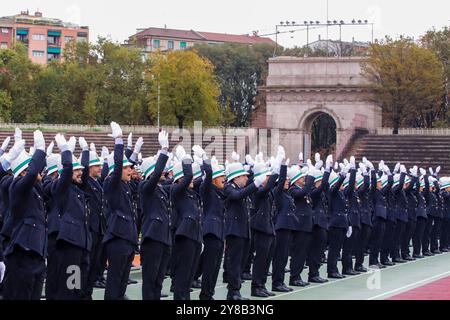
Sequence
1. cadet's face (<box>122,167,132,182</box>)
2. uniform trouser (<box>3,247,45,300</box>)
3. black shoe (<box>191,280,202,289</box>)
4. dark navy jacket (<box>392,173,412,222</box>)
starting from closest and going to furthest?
uniform trouser (<box>3,247,45,300</box>) < cadet's face (<box>122,167,132,182</box>) < black shoe (<box>191,280,202,289</box>) < dark navy jacket (<box>392,173,412,222</box>)

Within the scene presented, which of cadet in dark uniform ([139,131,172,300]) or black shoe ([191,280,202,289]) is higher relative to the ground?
cadet in dark uniform ([139,131,172,300])

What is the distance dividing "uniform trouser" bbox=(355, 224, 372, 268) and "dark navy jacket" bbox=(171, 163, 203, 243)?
5755 mm

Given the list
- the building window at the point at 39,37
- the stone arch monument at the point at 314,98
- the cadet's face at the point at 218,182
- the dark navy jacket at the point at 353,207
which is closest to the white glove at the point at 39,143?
the cadet's face at the point at 218,182

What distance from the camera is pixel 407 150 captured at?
149 ft

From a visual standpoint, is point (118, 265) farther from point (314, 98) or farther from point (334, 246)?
point (314, 98)

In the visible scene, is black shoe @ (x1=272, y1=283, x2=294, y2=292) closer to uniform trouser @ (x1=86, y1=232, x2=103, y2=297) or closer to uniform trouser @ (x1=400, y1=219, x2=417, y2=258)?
uniform trouser @ (x1=86, y1=232, x2=103, y2=297)

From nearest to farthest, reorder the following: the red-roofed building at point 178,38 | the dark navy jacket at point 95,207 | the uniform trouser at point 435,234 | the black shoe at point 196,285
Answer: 1. the dark navy jacket at point 95,207
2. the black shoe at point 196,285
3. the uniform trouser at point 435,234
4. the red-roofed building at point 178,38

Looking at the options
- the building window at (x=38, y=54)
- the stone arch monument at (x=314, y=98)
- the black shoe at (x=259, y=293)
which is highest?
the building window at (x=38, y=54)

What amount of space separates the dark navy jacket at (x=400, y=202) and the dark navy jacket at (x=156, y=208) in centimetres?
849

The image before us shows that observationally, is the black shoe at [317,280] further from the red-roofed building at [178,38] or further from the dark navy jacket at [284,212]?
the red-roofed building at [178,38]

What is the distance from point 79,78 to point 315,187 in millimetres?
50018

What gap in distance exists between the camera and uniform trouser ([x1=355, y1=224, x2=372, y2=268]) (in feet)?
57.8

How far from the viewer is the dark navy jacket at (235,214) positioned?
13.4 meters

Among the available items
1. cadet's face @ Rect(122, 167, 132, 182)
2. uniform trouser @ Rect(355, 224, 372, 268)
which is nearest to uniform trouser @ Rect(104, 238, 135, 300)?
cadet's face @ Rect(122, 167, 132, 182)
